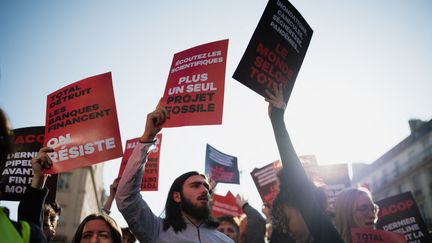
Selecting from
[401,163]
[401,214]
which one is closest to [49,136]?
[401,214]

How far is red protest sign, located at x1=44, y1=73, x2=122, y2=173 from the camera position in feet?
13.0

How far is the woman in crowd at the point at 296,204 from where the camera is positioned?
2.07m

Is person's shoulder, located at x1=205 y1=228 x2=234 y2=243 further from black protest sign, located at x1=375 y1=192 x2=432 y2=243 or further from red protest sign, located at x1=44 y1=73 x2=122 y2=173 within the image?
black protest sign, located at x1=375 y1=192 x2=432 y2=243

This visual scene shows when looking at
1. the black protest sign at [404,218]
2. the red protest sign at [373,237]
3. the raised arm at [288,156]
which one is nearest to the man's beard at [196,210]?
the red protest sign at [373,237]

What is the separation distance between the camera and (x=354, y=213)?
11.2 ft

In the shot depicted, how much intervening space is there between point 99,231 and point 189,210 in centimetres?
88

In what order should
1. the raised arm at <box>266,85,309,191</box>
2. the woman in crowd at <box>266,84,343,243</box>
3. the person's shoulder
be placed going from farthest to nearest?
the person's shoulder < the raised arm at <box>266,85,309,191</box> < the woman in crowd at <box>266,84,343,243</box>

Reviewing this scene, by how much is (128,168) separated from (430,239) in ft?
14.0

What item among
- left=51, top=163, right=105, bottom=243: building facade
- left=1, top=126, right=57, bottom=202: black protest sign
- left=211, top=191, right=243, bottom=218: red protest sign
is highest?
left=1, top=126, right=57, bottom=202: black protest sign

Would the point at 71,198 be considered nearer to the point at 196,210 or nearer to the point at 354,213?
the point at 196,210

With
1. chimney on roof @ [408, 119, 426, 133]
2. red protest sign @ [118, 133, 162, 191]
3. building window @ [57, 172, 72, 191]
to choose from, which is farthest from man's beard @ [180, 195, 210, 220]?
building window @ [57, 172, 72, 191]

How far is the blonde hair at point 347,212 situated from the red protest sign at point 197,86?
1.47 m

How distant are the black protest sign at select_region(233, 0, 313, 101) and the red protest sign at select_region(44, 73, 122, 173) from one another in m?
1.68

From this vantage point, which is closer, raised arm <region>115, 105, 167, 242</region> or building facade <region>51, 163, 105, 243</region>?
raised arm <region>115, 105, 167, 242</region>
